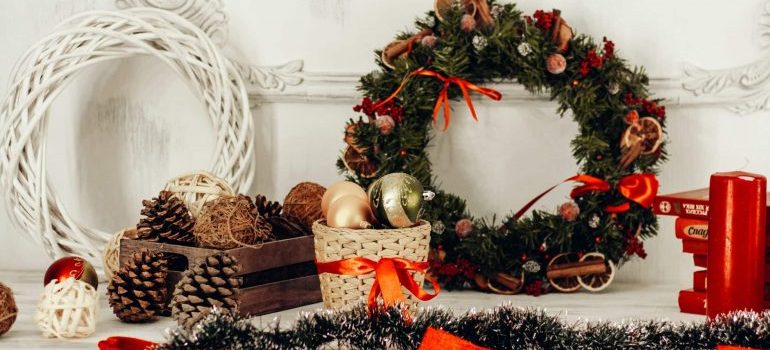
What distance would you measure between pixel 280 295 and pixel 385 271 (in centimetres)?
28

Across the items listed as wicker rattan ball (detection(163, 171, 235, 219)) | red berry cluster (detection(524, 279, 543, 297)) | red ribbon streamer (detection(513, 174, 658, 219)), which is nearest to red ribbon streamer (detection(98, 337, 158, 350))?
wicker rattan ball (detection(163, 171, 235, 219))

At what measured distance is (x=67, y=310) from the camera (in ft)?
4.58

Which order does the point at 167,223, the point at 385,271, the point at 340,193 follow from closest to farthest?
the point at 385,271, the point at 340,193, the point at 167,223

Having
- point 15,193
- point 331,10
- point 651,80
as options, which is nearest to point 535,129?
point 651,80

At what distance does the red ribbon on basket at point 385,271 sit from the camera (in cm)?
136

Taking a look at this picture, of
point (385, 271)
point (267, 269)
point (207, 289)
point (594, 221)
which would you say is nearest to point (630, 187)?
point (594, 221)

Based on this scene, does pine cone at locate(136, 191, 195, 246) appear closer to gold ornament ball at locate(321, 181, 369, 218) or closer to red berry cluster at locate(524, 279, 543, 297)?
gold ornament ball at locate(321, 181, 369, 218)

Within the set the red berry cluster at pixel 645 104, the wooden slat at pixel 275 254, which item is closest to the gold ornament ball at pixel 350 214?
the wooden slat at pixel 275 254

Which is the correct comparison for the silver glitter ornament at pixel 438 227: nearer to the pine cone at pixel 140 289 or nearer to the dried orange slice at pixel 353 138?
the dried orange slice at pixel 353 138

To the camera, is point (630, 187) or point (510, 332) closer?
point (510, 332)

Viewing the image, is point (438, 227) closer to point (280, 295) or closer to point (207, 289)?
point (280, 295)

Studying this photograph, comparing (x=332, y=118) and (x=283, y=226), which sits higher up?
(x=332, y=118)

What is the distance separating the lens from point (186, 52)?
1863mm

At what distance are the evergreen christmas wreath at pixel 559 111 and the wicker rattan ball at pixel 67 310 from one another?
0.56 metres
